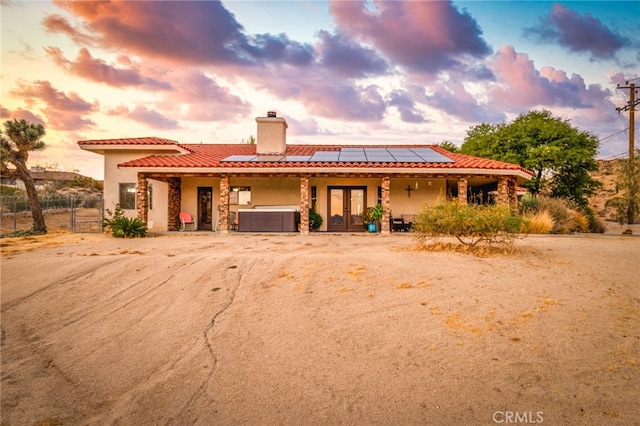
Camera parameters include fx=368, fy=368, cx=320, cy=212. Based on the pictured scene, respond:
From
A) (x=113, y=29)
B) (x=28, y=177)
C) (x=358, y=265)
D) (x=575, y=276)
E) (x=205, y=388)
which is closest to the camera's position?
(x=205, y=388)

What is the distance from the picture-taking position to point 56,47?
11766mm

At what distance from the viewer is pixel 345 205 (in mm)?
17516

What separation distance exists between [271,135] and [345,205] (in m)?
5.31

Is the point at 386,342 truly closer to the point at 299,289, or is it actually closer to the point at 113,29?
the point at 299,289

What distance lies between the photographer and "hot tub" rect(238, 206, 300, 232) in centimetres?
1546

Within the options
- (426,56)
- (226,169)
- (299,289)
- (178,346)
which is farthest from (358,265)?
(426,56)

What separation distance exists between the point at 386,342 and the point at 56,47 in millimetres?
13583

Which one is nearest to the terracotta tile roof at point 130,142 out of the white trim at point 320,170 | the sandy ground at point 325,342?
the white trim at point 320,170

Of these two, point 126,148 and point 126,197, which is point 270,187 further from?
point 126,148

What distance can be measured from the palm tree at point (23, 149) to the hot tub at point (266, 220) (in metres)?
10.6

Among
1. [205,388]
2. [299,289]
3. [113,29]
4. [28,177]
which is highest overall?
[113,29]

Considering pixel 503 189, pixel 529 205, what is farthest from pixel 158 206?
pixel 529 205

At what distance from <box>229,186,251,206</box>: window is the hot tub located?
2219 mm

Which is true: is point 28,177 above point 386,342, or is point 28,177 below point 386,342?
above
